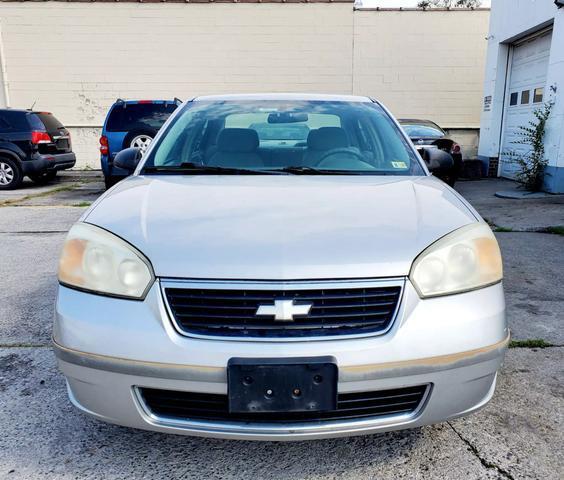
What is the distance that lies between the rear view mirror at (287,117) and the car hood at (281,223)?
783 mm

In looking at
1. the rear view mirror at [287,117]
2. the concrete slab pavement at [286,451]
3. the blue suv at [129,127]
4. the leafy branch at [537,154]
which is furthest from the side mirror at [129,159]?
the leafy branch at [537,154]

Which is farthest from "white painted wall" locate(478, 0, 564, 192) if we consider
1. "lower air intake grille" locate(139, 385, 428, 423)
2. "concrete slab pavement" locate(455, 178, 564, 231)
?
"lower air intake grille" locate(139, 385, 428, 423)

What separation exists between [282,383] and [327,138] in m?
1.72

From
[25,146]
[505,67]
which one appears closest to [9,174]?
[25,146]

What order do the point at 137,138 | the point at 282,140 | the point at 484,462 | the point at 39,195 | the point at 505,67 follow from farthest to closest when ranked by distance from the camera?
the point at 505,67 → the point at 39,195 → the point at 137,138 → the point at 282,140 → the point at 484,462

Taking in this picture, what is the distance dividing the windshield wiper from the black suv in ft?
27.1

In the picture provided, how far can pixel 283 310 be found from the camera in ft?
5.02

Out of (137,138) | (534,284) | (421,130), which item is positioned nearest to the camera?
(534,284)

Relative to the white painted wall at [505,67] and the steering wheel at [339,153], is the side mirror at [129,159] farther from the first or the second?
the white painted wall at [505,67]

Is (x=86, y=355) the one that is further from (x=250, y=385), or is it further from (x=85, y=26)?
(x=85, y=26)

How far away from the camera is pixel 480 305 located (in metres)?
1.66

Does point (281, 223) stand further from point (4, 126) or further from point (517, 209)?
point (4, 126)

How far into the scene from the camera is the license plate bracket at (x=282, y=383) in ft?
4.86

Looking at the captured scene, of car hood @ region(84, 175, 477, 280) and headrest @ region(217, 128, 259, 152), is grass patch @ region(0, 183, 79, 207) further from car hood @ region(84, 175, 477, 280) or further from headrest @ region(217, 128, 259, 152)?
car hood @ region(84, 175, 477, 280)
